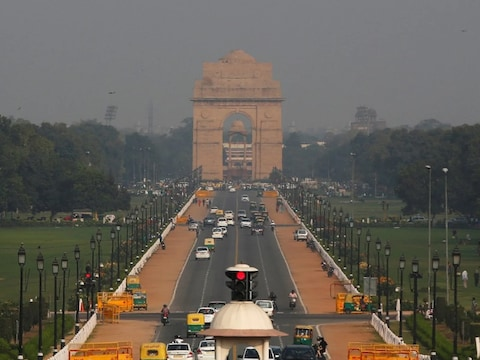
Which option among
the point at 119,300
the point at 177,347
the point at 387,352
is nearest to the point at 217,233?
the point at 119,300

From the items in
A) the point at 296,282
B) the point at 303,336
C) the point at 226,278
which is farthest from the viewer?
the point at 296,282

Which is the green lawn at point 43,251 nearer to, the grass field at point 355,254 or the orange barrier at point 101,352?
the grass field at point 355,254

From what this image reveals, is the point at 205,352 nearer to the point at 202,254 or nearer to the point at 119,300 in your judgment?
the point at 119,300

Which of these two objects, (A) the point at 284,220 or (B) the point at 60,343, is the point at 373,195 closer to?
(A) the point at 284,220

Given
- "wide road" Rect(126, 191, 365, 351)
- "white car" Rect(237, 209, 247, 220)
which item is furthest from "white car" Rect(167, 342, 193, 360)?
"white car" Rect(237, 209, 247, 220)

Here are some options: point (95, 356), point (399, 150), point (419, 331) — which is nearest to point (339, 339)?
point (419, 331)

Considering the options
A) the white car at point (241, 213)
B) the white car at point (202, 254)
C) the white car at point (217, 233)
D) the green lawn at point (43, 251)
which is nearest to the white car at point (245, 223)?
the white car at point (241, 213)
